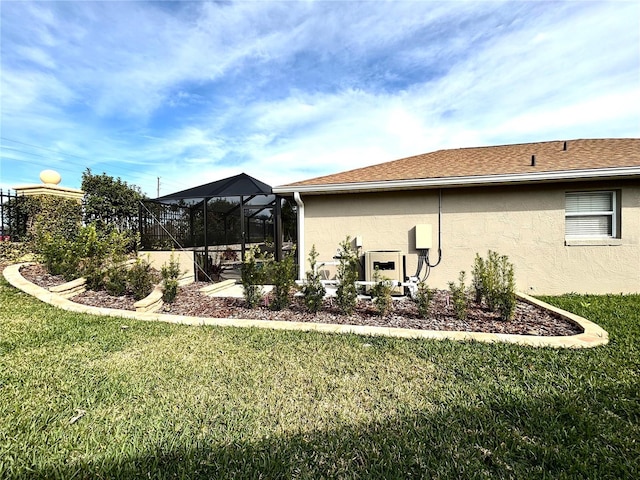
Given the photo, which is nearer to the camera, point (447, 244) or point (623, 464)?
point (623, 464)

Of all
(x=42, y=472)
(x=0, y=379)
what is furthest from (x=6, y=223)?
(x=42, y=472)

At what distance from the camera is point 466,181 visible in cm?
687

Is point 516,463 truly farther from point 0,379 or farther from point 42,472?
point 0,379

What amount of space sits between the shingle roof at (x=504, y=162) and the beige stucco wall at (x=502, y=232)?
43cm

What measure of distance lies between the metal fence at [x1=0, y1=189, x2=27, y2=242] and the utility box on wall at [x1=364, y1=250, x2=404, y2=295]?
9.63 metres

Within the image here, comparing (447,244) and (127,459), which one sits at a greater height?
(447,244)

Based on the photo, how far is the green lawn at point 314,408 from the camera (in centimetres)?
191

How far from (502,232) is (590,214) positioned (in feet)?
5.73

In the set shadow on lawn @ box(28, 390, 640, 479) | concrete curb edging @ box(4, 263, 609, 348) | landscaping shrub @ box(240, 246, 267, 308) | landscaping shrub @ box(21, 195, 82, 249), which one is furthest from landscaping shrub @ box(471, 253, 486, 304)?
landscaping shrub @ box(21, 195, 82, 249)

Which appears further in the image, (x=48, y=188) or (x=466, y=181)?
(x=48, y=188)

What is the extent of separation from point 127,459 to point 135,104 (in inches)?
526

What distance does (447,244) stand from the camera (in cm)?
750

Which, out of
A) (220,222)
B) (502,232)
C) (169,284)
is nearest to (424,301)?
(502,232)

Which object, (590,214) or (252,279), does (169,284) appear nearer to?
(252,279)
